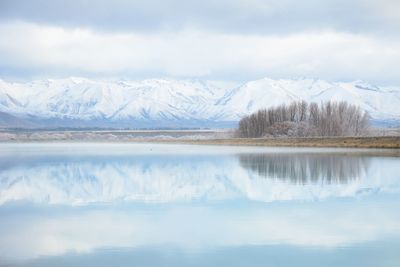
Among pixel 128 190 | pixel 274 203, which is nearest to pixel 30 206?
pixel 128 190

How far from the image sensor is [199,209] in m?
18.6

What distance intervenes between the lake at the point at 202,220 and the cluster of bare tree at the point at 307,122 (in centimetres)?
5751

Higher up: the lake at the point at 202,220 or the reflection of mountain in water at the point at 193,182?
the lake at the point at 202,220

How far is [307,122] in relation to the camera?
8956 cm

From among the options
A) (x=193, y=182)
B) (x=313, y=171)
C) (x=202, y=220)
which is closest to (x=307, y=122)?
(x=313, y=171)

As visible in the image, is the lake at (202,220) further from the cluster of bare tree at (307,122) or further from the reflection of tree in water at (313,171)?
the cluster of bare tree at (307,122)

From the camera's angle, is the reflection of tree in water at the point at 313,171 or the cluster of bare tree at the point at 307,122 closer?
the reflection of tree in water at the point at 313,171

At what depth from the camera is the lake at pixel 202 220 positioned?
482 inches

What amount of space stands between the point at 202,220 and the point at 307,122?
74.9 meters

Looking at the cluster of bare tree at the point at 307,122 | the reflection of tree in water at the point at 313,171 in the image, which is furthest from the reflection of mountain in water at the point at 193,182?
the cluster of bare tree at the point at 307,122

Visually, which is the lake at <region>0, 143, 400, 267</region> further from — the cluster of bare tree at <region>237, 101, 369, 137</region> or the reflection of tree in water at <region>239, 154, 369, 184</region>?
the cluster of bare tree at <region>237, 101, 369, 137</region>

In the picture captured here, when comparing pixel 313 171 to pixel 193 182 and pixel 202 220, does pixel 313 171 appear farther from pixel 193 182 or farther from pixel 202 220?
pixel 202 220

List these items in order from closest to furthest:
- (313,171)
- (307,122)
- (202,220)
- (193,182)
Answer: (202,220) < (193,182) < (313,171) < (307,122)

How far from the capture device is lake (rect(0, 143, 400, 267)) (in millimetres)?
12250
